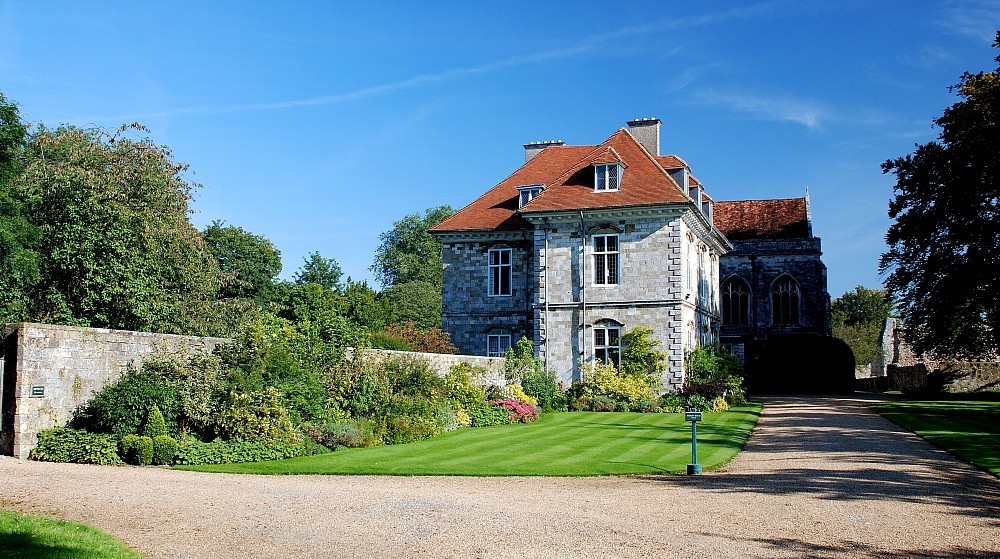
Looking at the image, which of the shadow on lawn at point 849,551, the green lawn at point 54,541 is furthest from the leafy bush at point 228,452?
the shadow on lawn at point 849,551

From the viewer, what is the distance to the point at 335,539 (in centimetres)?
830

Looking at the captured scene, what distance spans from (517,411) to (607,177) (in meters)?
9.88

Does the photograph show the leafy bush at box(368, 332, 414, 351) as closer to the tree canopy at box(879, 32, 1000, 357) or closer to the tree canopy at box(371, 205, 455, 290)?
the tree canopy at box(879, 32, 1000, 357)

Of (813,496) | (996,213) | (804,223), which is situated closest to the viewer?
(813,496)

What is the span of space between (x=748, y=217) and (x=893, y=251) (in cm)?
2036

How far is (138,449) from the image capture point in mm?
13977

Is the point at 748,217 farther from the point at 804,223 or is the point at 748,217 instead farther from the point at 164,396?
the point at 164,396

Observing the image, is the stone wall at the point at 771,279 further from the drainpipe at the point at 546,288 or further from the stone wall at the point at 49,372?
the stone wall at the point at 49,372

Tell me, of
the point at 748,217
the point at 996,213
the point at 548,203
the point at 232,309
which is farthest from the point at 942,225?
the point at 232,309

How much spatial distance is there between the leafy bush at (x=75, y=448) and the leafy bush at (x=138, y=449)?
18 centimetres

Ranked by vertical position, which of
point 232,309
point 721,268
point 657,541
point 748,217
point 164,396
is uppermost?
point 748,217

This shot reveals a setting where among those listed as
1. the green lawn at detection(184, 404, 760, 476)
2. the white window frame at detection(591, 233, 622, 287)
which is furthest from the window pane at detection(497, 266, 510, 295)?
the green lawn at detection(184, 404, 760, 476)

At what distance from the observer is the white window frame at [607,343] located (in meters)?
29.0

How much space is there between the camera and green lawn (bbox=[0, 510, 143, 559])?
22.8 ft
